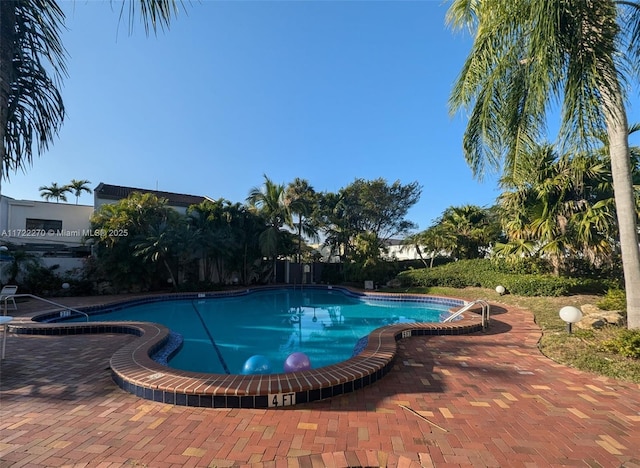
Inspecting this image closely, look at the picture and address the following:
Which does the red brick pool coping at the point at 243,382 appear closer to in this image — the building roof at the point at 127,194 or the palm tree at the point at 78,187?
the building roof at the point at 127,194

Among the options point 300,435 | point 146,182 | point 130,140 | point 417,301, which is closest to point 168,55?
point 130,140

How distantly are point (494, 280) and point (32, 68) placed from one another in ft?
51.6

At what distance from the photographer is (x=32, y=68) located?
9.17 ft

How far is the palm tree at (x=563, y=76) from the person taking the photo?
4.41 metres

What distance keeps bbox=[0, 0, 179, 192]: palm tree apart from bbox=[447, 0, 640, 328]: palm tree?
16.3 feet

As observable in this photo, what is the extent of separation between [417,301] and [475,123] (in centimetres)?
1029

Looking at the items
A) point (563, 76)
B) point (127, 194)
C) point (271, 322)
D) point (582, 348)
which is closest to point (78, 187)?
point (127, 194)

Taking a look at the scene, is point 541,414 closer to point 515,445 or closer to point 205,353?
point 515,445

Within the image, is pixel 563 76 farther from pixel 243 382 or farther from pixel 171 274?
pixel 171 274

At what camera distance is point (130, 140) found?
38.8 feet

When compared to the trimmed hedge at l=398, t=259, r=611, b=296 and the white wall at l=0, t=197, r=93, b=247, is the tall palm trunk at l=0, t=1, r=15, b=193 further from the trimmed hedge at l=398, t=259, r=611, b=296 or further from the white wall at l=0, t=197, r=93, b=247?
the white wall at l=0, t=197, r=93, b=247

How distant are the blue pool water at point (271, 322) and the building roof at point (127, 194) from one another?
30.6ft

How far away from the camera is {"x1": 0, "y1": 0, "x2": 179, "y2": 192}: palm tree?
95.8 inches

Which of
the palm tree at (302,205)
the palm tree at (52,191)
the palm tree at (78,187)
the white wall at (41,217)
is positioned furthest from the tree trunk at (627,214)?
the palm tree at (52,191)
